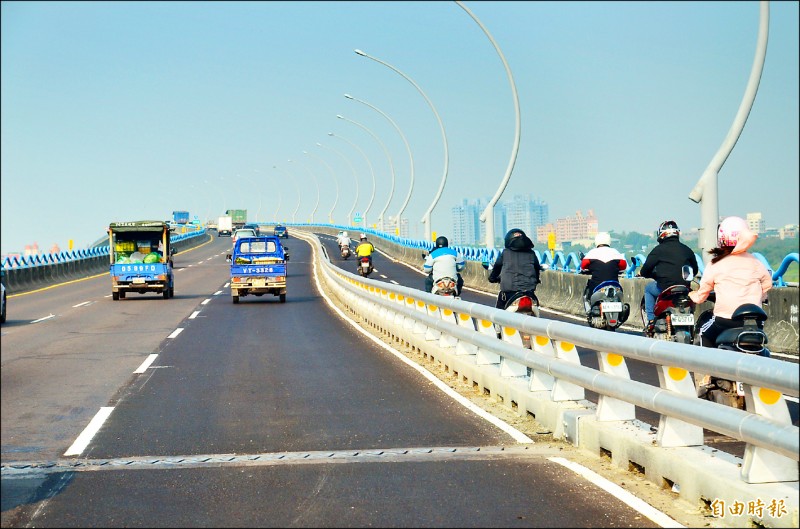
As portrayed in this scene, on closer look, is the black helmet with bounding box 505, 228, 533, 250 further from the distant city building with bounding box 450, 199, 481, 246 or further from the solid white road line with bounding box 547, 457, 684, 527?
the distant city building with bounding box 450, 199, 481, 246

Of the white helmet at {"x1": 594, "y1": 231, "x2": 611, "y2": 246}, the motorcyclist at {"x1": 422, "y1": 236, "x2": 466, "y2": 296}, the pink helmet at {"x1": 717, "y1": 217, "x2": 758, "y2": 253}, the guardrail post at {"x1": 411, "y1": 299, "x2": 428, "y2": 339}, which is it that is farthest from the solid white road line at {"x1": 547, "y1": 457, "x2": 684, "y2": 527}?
the motorcyclist at {"x1": 422, "y1": 236, "x2": 466, "y2": 296}

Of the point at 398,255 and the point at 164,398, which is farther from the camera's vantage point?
the point at 398,255

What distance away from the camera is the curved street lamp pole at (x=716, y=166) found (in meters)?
20.9

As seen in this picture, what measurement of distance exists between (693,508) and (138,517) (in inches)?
134

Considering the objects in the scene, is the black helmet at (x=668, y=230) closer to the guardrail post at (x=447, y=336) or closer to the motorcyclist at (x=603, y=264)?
the motorcyclist at (x=603, y=264)

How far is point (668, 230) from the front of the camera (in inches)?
551

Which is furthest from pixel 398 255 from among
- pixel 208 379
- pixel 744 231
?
pixel 744 231

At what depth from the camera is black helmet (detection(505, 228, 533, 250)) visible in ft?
50.0

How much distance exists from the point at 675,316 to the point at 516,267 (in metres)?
3.51

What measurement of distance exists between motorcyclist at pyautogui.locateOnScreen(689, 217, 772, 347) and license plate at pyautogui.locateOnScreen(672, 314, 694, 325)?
7.78ft

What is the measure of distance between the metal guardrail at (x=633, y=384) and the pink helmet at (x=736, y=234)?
4.88ft

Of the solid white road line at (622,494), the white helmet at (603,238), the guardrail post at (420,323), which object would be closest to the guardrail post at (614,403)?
the solid white road line at (622,494)

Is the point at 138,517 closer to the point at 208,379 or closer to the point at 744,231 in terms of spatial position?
the point at 744,231

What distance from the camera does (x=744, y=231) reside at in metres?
9.35
